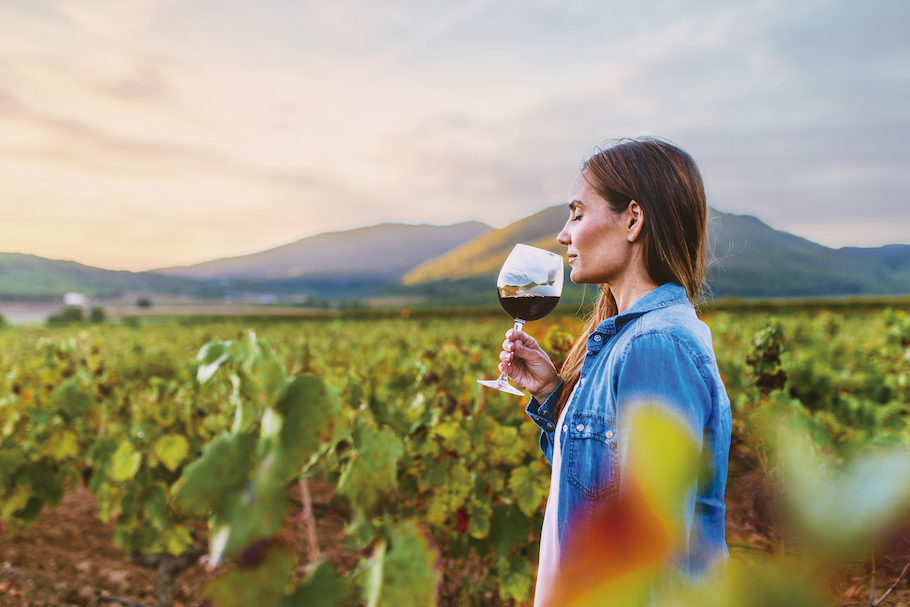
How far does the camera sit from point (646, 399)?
4.04 feet

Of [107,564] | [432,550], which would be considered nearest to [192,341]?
[107,564]

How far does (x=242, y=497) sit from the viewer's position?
81 cm

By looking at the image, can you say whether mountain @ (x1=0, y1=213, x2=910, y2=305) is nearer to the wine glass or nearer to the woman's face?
the wine glass

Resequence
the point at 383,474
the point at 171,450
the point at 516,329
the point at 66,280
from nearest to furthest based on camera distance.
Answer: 1. the point at 383,474
2. the point at 516,329
3. the point at 171,450
4. the point at 66,280

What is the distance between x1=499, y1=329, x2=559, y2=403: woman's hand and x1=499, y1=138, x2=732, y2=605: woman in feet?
0.32

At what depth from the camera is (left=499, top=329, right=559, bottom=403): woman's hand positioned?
1847mm

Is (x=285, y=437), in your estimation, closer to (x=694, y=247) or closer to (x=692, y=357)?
(x=692, y=357)

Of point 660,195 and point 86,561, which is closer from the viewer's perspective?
point 660,195

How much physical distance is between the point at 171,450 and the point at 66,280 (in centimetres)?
18318

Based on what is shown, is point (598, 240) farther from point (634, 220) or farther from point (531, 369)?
point (531, 369)

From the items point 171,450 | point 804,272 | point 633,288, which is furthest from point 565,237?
point 804,272

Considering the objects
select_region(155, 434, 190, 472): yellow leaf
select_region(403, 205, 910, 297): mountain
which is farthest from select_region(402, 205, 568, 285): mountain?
select_region(155, 434, 190, 472): yellow leaf

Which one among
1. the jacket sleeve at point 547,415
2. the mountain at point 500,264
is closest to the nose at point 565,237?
the jacket sleeve at point 547,415

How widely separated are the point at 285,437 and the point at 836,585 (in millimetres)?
838
